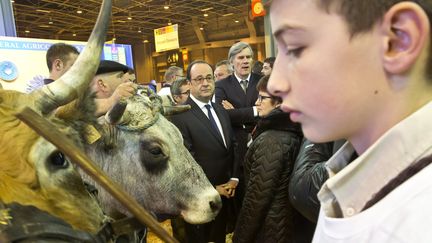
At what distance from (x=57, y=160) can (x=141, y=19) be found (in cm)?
1427

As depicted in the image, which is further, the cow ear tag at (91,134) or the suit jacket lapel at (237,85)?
Result: the suit jacket lapel at (237,85)

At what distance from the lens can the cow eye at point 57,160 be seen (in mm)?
1301

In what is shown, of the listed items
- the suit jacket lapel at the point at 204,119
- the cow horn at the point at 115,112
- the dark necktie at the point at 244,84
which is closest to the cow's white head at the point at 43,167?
the cow horn at the point at 115,112

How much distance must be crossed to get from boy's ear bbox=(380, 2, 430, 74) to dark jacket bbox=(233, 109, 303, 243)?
1.72 meters

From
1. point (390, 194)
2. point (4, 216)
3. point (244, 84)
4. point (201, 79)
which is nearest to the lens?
point (390, 194)

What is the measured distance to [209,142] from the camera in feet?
10.7

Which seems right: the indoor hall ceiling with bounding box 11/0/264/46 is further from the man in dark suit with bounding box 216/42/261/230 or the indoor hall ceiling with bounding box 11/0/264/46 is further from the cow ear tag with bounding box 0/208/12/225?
the cow ear tag with bounding box 0/208/12/225

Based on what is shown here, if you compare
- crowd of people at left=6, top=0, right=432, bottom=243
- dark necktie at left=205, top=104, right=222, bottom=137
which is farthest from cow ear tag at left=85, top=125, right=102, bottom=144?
dark necktie at left=205, top=104, right=222, bottom=137

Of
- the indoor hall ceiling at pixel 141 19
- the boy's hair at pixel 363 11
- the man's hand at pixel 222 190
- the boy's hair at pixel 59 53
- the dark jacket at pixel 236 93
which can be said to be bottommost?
the man's hand at pixel 222 190

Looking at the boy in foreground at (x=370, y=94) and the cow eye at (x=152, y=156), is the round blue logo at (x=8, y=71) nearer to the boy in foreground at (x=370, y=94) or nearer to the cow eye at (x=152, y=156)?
the cow eye at (x=152, y=156)

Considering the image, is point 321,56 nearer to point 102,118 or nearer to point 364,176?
point 364,176

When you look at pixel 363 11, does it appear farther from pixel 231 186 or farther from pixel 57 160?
pixel 231 186

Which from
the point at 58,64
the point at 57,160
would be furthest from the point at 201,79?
the point at 57,160

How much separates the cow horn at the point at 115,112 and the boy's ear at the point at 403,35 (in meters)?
1.61
